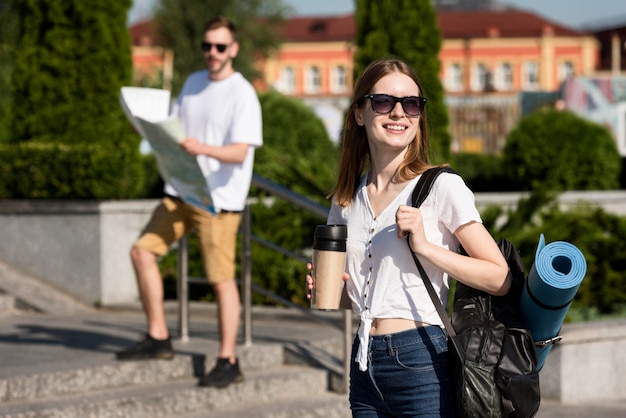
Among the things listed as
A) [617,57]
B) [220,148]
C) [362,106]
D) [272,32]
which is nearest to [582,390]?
[220,148]

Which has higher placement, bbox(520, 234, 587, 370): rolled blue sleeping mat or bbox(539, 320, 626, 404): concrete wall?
bbox(520, 234, 587, 370): rolled blue sleeping mat

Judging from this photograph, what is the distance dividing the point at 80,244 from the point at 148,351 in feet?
9.14

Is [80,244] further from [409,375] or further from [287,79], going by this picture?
[287,79]

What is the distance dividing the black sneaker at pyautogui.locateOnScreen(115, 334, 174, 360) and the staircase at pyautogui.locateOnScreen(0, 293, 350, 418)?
1.6 inches

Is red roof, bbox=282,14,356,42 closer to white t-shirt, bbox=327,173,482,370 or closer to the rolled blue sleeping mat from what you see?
white t-shirt, bbox=327,173,482,370

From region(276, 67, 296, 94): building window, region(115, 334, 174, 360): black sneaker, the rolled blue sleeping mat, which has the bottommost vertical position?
region(276, 67, 296, 94): building window

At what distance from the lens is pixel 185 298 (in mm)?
7492

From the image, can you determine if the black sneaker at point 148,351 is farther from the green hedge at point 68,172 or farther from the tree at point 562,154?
the tree at point 562,154

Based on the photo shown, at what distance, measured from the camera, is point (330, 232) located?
3.34 metres

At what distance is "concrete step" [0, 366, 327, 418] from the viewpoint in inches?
232

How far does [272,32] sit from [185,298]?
2184 inches

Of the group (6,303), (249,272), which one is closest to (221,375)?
(249,272)

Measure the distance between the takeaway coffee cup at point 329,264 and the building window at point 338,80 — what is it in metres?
87.1

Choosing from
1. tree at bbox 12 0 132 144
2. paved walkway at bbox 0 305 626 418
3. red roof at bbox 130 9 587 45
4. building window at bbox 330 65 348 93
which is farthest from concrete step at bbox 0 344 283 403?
building window at bbox 330 65 348 93
